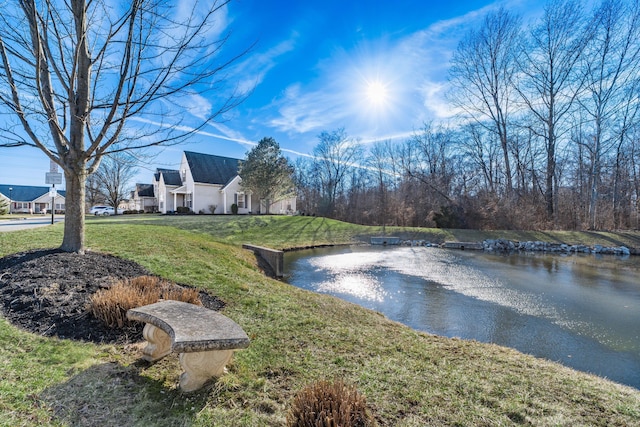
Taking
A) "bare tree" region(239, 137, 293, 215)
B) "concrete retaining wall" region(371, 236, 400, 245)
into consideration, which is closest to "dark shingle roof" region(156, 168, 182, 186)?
"bare tree" region(239, 137, 293, 215)

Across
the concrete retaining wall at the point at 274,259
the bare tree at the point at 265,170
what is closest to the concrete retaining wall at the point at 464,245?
the concrete retaining wall at the point at 274,259

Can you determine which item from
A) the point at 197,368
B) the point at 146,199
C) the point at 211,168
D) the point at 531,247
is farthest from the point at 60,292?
the point at 146,199

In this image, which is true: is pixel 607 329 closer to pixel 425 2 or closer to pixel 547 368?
pixel 547 368

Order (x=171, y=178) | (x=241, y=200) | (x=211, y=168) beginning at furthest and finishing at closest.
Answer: (x=171, y=178), (x=211, y=168), (x=241, y=200)

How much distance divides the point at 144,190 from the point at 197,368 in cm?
3677

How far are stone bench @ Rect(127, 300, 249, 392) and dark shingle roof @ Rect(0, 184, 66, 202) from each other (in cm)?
5911

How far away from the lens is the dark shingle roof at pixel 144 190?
32531 millimetres

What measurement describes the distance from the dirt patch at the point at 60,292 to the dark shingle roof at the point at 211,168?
22.9m

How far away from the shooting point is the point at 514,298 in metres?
6.95

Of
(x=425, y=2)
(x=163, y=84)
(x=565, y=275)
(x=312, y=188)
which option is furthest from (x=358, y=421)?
(x=312, y=188)

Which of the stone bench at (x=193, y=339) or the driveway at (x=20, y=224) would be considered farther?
the driveway at (x=20, y=224)

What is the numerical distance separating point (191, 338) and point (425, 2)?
886 cm

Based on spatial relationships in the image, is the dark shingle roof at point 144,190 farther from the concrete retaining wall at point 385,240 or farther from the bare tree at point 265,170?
the concrete retaining wall at point 385,240

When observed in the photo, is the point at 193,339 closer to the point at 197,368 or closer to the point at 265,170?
the point at 197,368
